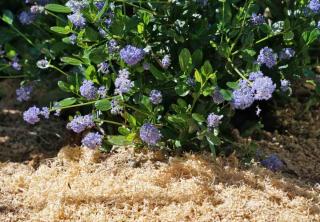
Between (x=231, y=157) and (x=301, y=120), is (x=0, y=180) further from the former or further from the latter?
(x=301, y=120)

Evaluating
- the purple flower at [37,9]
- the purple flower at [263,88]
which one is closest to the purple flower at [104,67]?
the purple flower at [37,9]

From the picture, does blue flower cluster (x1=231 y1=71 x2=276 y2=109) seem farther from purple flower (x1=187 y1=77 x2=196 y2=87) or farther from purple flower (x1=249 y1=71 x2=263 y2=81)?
purple flower (x1=187 y1=77 x2=196 y2=87)

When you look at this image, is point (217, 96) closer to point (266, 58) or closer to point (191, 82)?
point (191, 82)

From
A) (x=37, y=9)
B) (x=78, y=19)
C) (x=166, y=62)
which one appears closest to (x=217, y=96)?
(x=166, y=62)

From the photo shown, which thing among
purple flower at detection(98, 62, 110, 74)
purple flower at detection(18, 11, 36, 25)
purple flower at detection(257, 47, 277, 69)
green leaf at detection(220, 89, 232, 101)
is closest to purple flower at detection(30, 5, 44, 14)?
purple flower at detection(18, 11, 36, 25)

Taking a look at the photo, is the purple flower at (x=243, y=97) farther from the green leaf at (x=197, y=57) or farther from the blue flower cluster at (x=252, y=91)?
the green leaf at (x=197, y=57)
